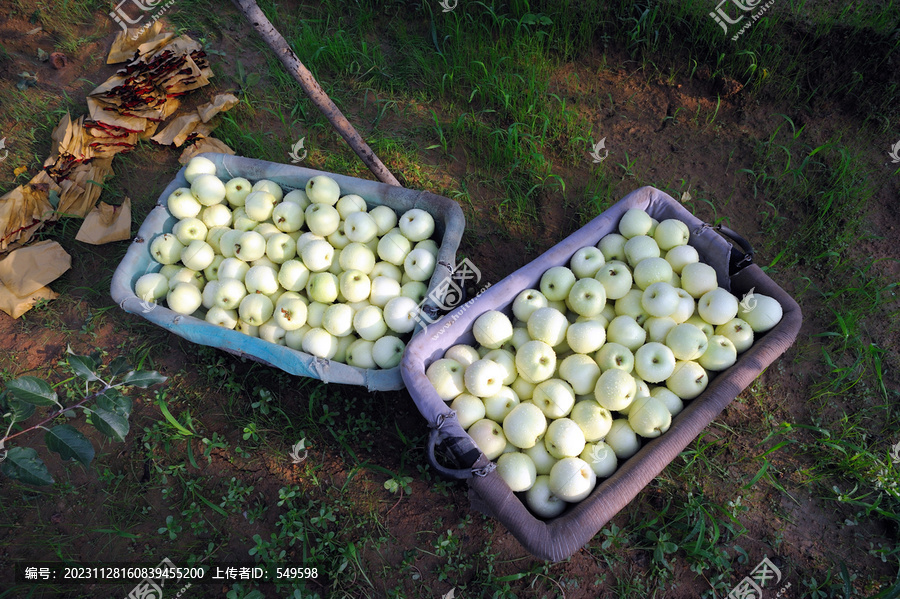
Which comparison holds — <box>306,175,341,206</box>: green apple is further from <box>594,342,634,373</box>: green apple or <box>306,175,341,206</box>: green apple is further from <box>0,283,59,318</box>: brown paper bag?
<box>0,283,59,318</box>: brown paper bag

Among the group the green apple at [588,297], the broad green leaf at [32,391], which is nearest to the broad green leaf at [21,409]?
the broad green leaf at [32,391]

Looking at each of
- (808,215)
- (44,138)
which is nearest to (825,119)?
(808,215)

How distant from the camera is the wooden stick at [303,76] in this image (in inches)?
94.7

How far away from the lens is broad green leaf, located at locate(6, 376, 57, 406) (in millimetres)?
1776

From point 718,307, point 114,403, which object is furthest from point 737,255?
point 114,403

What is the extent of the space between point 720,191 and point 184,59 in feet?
14.8

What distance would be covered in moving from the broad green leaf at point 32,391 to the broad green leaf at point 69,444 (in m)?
0.11

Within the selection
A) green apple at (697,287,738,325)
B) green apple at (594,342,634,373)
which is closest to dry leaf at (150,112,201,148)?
green apple at (594,342,634,373)

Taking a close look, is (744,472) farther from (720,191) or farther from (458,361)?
(720,191)

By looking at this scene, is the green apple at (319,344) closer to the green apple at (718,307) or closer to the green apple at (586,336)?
the green apple at (586,336)

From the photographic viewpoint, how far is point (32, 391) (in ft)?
5.93

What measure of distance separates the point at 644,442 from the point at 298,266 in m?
2.10

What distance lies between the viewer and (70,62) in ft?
15.4

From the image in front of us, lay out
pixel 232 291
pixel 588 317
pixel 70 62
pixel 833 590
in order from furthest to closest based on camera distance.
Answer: pixel 70 62, pixel 232 291, pixel 588 317, pixel 833 590
